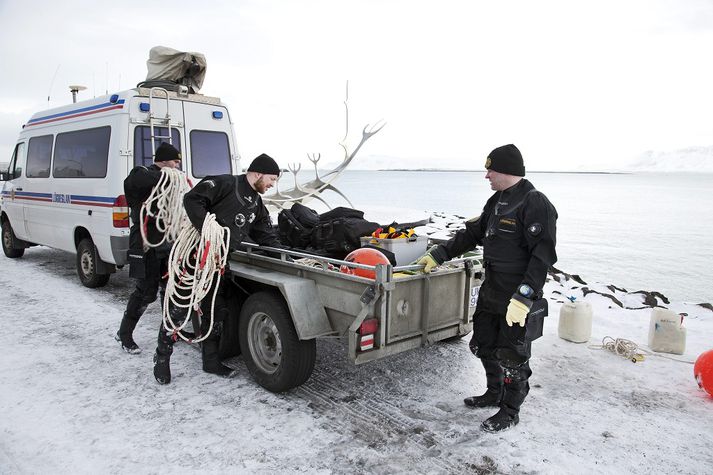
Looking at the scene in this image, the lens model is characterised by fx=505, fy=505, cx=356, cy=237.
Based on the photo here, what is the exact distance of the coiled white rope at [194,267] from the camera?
12.6 ft

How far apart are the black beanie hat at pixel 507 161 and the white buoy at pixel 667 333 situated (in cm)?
271

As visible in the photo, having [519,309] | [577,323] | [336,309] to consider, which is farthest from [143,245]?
[577,323]

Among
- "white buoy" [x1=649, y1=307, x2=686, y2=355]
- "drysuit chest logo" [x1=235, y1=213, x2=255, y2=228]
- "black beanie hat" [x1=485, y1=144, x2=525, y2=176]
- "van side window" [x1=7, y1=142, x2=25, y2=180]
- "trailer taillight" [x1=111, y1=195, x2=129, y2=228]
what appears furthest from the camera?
"van side window" [x1=7, y1=142, x2=25, y2=180]

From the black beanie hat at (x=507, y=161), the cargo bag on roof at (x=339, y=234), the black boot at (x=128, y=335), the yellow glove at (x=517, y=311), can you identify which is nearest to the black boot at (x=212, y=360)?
the black boot at (x=128, y=335)

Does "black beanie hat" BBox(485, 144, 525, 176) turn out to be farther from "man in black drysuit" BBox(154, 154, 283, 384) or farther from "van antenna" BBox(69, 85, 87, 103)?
"van antenna" BBox(69, 85, 87, 103)

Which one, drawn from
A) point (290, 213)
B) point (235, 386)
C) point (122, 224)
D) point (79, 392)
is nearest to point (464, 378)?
point (235, 386)

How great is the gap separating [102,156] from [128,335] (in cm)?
275

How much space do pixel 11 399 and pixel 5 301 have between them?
10.4 feet

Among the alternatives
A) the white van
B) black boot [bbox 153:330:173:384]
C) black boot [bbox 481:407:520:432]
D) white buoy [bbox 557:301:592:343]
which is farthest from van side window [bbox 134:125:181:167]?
white buoy [bbox 557:301:592:343]

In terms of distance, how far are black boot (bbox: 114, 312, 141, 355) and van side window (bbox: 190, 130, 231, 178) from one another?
267 cm

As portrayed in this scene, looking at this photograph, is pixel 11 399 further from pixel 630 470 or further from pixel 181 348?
pixel 630 470

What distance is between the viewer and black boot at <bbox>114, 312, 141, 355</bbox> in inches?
179

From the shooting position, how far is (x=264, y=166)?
13.1ft

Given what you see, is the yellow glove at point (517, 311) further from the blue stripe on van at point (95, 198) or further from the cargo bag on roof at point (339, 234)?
the blue stripe on van at point (95, 198)
